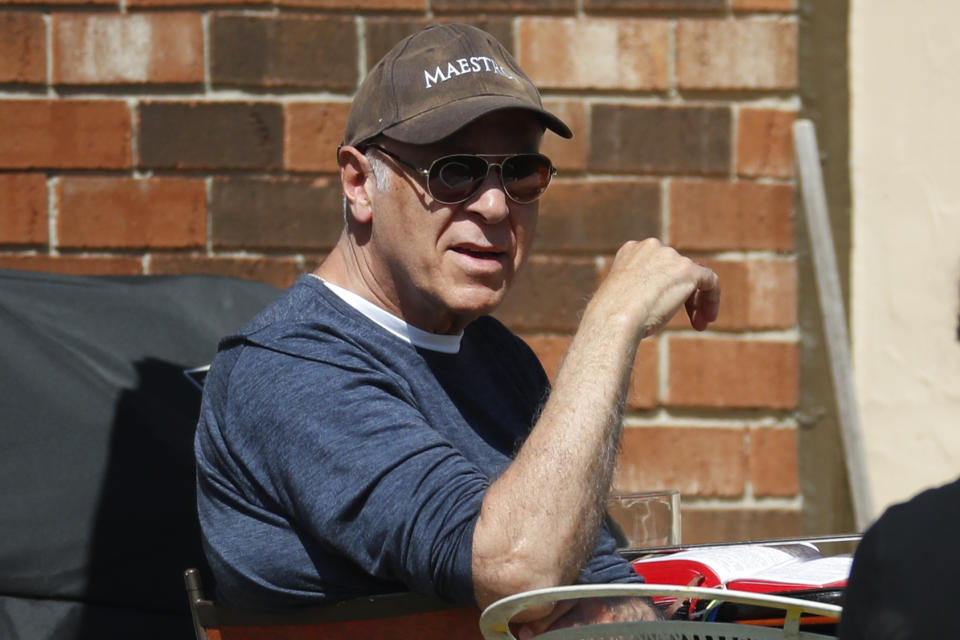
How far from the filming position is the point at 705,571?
5.82 feet

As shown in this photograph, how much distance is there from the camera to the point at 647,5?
3.16 metres

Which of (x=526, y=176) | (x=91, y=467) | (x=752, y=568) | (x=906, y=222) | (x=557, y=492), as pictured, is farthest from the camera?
(x=906, y=222)

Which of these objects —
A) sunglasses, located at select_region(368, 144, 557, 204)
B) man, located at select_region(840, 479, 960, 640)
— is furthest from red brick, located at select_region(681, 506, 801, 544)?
man, located at select_region(840, 479, 960, 640)

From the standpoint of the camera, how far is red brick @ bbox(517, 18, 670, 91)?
3.15 m

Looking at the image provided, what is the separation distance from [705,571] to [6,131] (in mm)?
2115

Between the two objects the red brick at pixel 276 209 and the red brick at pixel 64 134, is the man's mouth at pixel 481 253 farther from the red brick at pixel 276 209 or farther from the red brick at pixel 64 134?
the red brick at pixel 64 134

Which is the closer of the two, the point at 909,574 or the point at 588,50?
the point at 909,574

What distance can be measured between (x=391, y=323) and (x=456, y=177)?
24 cm

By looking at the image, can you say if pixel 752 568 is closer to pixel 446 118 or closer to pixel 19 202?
pixel 446 118

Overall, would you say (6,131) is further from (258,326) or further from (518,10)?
(258,326)

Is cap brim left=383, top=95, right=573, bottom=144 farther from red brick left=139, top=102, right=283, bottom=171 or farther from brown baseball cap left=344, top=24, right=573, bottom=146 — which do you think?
red brick left=139, top=102, right=283, bottom=171

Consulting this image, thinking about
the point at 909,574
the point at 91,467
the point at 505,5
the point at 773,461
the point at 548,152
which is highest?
the point at 505,5

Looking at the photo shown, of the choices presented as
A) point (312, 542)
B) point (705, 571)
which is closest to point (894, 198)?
point (705, 571)

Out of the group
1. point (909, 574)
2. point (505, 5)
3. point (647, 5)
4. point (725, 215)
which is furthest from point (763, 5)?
point (909, 574)
